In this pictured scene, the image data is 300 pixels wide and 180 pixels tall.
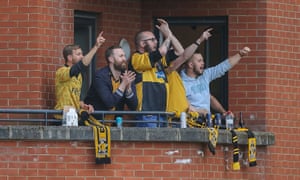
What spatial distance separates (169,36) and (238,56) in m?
1.29

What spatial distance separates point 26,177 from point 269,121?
458 centimetres

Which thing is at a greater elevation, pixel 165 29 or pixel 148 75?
pixel 165 29

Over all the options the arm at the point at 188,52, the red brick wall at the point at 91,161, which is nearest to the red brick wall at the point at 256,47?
the red brick wall at the point at 91,161

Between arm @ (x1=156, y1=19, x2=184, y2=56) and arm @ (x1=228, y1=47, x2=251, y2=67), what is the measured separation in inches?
34.4

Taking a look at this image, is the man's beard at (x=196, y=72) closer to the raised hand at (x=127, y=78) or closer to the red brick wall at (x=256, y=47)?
the red brick wall at (x=256, y=47)

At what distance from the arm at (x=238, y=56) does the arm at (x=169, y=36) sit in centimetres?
87

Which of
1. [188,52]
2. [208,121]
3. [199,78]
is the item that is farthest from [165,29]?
[208,121]

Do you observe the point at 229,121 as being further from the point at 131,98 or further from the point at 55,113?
the point at 55,113

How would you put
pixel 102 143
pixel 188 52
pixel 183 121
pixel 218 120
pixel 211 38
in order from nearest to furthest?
1. pixel 102 143
2. pixel 183 121
3. pixel 188 52
4. pixel 218 120
5. pixel 211 38

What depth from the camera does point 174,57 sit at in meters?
22.2

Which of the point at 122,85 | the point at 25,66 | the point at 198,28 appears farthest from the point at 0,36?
the point at 198,28

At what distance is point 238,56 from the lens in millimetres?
22750

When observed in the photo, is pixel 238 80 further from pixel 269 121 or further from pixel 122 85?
pixel 122 85

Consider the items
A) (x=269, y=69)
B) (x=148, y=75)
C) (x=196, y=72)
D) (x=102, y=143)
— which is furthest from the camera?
(x=269, y=69)
